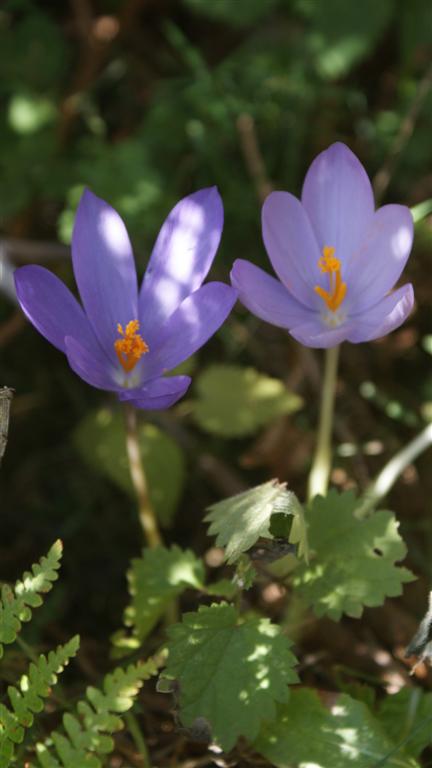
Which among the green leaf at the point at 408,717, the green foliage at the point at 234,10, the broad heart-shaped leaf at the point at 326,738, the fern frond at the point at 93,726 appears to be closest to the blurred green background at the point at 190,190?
the green foliage at the point at 234,10

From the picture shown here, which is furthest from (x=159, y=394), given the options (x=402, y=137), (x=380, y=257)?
(x=402, y=137)

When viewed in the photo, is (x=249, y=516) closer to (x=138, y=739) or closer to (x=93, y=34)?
(x=138, y=739)

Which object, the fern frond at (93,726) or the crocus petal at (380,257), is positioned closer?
the fern frond at (93,726)

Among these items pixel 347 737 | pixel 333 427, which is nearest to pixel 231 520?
pixel 347 737

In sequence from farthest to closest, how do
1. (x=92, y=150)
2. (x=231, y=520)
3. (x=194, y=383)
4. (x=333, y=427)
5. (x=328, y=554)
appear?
(x=92, y=150) < (x=194, y=383) < (x=333, y=427) < (x=328, y=554) < (x=231, y=520)

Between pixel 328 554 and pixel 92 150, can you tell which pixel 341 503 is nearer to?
pixel 328 554

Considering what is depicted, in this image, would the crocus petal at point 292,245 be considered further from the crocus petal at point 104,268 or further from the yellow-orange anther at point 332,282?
the crocus petal at point 104,268
